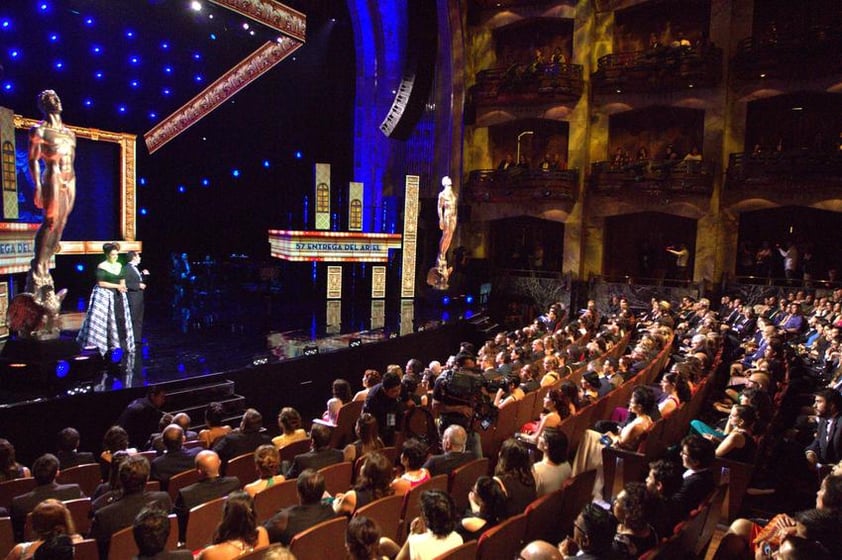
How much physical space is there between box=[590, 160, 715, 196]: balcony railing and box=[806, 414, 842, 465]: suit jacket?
41.1 feet

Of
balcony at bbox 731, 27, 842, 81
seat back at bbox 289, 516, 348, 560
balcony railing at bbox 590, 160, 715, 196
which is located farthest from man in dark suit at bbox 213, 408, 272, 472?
balcony at bbox 731, 27, 842, 81

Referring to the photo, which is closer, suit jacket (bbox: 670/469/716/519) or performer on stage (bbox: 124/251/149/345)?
suit jacket (bbox: 670/469/716/519)

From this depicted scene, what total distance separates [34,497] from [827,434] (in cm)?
548

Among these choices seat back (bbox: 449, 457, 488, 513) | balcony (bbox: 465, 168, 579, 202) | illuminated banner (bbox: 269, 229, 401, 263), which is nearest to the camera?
seat back (bbox: 449, 457, 488, 513)

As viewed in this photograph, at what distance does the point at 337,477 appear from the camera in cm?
423

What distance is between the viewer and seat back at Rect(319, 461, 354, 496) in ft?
13.6

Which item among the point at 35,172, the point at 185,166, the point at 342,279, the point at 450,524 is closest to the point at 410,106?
the point at 342,279

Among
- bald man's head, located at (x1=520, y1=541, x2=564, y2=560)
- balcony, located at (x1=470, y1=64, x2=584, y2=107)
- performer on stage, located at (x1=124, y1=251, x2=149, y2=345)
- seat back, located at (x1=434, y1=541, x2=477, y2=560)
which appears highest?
balcony, located at (x1=470, y1=64, x2=584, y2=107)

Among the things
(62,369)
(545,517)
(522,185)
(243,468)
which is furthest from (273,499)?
(522,185)

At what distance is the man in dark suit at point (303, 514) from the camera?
330cm

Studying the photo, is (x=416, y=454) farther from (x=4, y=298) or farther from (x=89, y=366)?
(x=4, y=298)

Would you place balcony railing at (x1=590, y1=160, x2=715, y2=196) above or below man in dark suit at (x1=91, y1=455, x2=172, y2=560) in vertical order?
above

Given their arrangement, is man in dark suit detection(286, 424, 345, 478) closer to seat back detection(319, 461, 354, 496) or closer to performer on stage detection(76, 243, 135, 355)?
seat back detection(319, 461, 354, 496)

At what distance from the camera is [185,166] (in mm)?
15836
